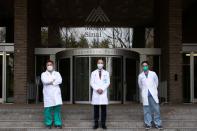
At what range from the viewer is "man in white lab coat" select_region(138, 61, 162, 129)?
13.2 metres

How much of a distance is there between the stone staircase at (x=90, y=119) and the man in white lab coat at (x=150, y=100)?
397 millimetres

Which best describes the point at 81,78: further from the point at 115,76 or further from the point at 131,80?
the point at 131,80

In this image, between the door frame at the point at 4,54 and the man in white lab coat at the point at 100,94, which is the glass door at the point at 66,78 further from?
the man in white lab coat at the point at 100,94

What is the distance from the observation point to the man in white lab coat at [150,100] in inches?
521

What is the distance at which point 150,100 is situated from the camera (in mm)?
13359

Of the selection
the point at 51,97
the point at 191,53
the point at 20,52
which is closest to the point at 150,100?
the point at 51,97

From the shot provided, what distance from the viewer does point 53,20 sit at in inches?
869

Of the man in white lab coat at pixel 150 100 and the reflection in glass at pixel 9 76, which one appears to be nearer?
the man in white lab coat at pixel 150 100

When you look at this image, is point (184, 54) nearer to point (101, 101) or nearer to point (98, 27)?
point (98, 27)

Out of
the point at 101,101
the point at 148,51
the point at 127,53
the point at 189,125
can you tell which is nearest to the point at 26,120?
the point at 101,101

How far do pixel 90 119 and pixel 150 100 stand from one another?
81.4 inches

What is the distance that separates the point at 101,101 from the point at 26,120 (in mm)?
2763

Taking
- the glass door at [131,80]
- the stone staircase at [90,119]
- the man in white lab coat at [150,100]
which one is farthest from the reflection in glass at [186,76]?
the man in white lab coat at [150,100]

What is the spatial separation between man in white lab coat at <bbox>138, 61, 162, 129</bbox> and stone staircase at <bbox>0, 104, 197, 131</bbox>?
1.30 ft
